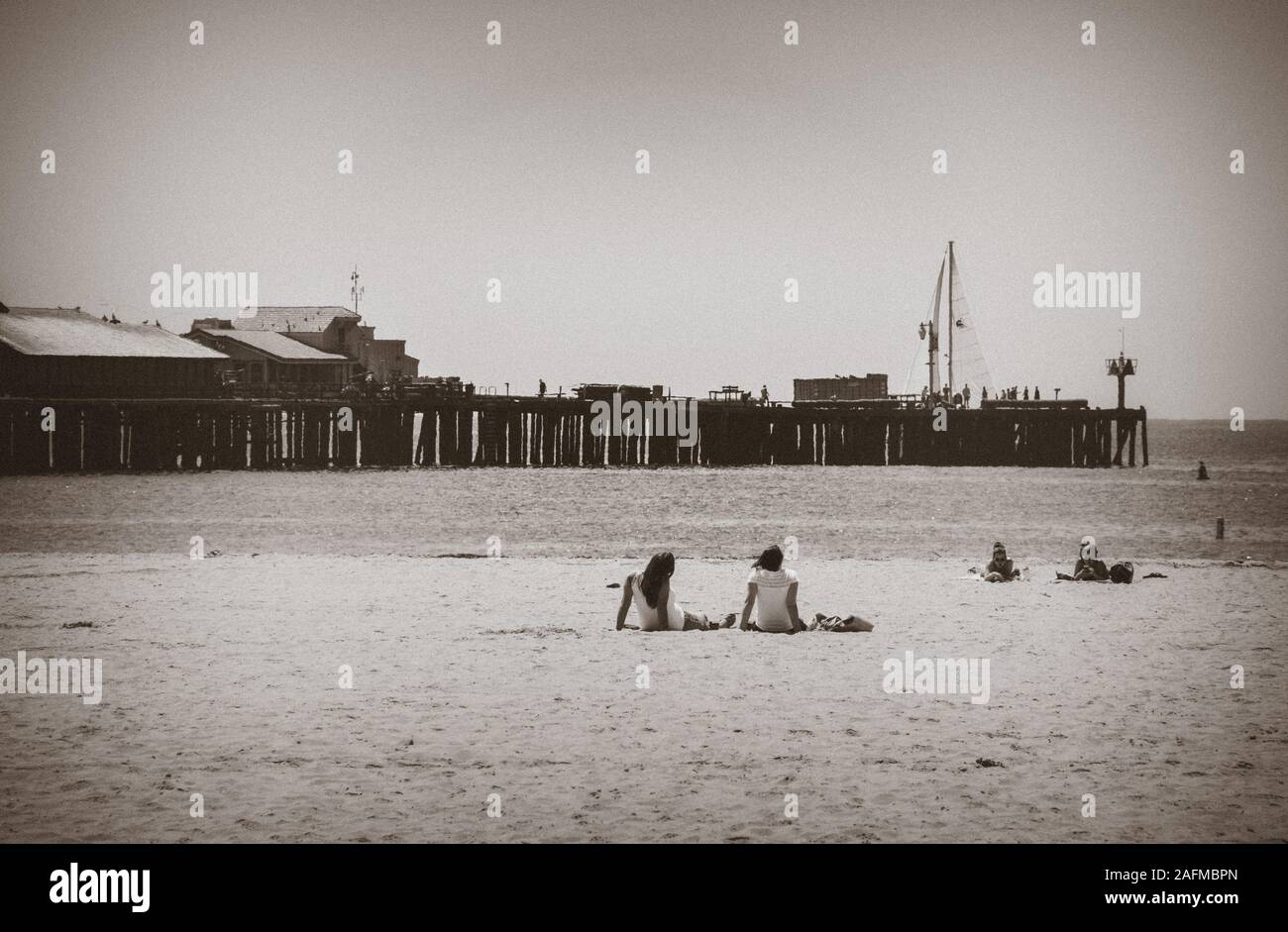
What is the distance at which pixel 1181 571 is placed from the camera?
60.6 feet

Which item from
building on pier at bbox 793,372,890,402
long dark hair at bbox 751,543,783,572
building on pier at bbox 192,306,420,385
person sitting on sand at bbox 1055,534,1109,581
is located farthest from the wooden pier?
long dark hair at bbox 751,543,783,572

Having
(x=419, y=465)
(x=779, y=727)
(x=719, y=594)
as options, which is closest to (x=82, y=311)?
(x=419, y=465)

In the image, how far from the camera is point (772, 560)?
37.1 ft

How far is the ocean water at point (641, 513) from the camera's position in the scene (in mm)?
25484

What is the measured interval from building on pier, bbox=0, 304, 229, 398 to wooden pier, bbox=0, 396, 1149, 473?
1737 mm

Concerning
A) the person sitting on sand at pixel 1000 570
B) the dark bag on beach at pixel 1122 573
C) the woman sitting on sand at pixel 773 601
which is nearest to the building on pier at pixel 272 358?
the person sitting on sand at pixel 1000 570

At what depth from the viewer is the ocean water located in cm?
2548

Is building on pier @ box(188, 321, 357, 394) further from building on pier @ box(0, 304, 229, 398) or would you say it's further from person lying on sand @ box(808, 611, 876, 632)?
person lying on sand @ box(808, 611, 876, 632)

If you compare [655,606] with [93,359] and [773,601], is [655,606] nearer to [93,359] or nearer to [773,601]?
[773,601]

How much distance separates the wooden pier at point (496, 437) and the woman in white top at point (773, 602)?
127 ft

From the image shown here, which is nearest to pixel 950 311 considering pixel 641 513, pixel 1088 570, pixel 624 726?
pixel 641 513
